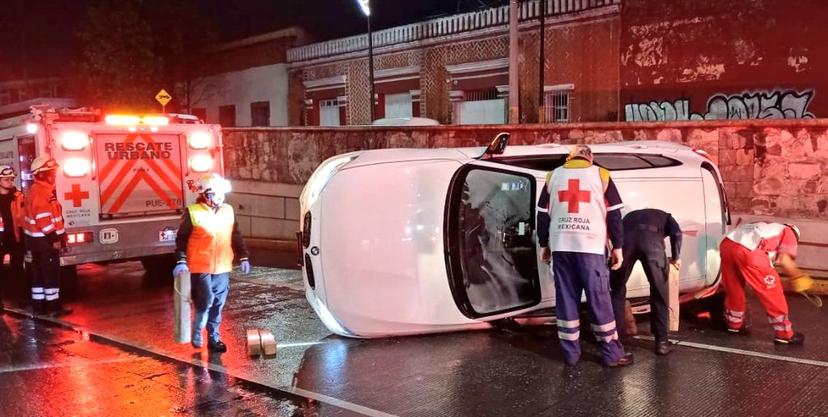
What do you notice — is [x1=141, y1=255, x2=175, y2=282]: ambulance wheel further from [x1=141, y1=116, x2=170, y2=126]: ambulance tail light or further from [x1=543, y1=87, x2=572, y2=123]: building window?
[x1=543, y1=87, x2=572, y2=123]: building window

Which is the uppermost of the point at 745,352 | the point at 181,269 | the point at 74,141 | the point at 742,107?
the point at 742,107

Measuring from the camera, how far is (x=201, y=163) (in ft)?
31.7

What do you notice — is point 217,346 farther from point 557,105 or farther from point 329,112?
point 329,112

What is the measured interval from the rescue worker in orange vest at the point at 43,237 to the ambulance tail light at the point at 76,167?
46 cm

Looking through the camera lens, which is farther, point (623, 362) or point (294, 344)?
point (294, 344)

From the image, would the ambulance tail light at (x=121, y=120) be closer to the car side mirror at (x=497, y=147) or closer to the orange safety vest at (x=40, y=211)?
the orange safety vest at (x=40, y=211)

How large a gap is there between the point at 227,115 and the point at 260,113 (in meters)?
1.89

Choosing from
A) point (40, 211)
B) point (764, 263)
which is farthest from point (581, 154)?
point (40, 211)

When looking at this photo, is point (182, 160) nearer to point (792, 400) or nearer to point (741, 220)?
point (741, 220)

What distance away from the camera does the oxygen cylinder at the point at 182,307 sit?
5.99 m

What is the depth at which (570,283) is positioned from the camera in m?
5.20

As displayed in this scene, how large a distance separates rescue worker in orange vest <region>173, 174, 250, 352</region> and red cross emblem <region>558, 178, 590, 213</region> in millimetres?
2887

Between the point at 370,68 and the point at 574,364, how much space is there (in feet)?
45.0

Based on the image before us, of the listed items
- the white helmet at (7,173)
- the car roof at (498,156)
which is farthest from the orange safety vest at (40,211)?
the car roof at (498,156)
